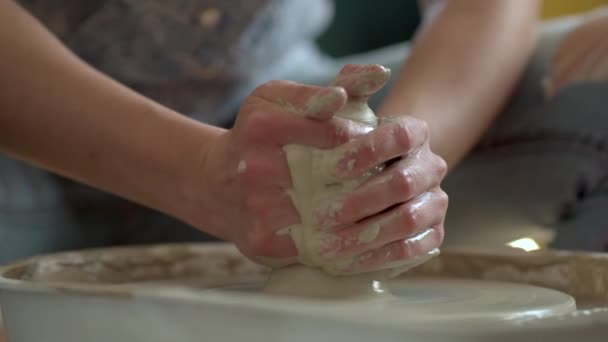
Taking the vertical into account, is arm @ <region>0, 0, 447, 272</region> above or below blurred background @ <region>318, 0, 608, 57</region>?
below

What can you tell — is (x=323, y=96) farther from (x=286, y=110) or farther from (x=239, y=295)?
(x=239, y=295)

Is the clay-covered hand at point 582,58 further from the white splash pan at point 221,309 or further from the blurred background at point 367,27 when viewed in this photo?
the blurred background at point 367,27

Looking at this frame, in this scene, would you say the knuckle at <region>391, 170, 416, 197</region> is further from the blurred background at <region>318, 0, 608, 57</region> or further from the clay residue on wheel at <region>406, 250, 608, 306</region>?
the blurred background at <region>318, 0, 608, 57</region>

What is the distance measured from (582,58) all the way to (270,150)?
596mm

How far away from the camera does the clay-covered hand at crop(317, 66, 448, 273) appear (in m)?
0.47

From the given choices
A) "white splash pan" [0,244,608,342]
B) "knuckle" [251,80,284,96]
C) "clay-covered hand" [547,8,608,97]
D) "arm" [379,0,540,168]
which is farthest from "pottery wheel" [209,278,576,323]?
"clay-covered hand" [547,8,608,97]

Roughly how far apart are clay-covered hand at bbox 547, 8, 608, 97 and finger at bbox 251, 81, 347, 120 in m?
0.54

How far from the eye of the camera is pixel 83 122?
0.64m

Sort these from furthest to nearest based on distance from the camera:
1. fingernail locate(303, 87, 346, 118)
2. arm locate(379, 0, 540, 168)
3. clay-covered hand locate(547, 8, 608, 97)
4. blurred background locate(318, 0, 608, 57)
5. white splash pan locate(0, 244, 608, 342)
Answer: blurred background locate(318, 0, 608, 57), clay-covered hand locate(547, 8, 608, 97), arm locate(379, 0, 540, 168), fingernail locate(303, 87, 346, 118), white splash pan locate(0, 244, 608, 342)

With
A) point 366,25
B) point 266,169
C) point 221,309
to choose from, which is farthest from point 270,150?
point 366,25

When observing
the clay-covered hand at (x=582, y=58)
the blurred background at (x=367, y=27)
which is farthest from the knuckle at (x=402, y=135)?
the blurred background at (x=367, y=27)

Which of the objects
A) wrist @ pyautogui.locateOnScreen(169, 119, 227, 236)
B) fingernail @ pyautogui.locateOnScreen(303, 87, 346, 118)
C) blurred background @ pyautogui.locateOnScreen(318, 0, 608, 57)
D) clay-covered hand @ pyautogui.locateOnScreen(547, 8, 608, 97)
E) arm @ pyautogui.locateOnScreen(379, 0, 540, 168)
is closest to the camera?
fingernail @ pyautogui.locateOnScreen(303, 87, 346, 118)

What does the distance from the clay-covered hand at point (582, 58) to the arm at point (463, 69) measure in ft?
0.13

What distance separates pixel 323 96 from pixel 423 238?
0.38ft
